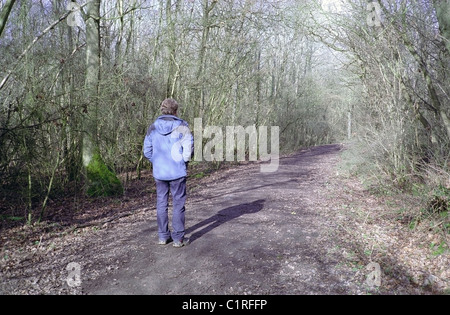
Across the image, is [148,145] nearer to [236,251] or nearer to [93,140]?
[236,251]

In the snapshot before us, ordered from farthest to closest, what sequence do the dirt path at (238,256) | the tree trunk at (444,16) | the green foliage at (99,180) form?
the green foliage at (99,180)
the tree trunk at (444,16)
the dirt path at (238,256)

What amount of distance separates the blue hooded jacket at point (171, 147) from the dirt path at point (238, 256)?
3.66 feet

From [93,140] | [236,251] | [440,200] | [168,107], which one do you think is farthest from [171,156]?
[93,140]

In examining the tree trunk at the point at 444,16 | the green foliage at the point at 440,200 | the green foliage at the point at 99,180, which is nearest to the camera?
the green foliage at the point at 440,200

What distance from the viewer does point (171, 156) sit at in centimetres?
495

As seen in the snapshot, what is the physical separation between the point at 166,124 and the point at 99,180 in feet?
16.9

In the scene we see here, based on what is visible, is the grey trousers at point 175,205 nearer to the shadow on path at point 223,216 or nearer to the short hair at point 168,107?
the shadow on path at point 223,216

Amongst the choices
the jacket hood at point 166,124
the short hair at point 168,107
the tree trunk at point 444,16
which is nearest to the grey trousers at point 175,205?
the jacket hood at point 166,124

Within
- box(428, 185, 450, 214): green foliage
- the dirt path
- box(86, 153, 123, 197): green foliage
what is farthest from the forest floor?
box(86, 153, 123, 197): green foliage

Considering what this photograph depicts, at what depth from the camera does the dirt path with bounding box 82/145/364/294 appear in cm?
396

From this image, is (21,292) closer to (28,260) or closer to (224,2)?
(28,260)

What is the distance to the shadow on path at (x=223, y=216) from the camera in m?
5.84

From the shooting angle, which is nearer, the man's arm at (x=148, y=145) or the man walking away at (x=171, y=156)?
the man walking away at (x=171, y=156)

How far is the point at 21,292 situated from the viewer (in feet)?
12.7
